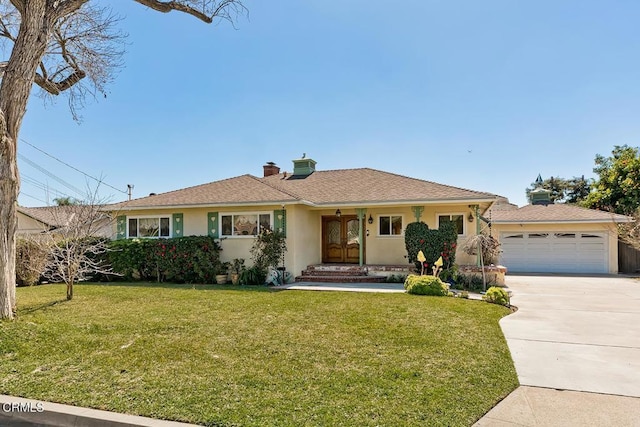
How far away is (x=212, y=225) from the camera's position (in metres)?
13.6

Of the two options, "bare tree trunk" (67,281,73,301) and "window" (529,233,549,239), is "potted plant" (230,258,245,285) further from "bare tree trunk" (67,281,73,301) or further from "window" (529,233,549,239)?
"window" (529,233,549,239)

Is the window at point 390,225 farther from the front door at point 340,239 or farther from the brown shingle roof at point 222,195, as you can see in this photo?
the brown shingle roof at point 222,195

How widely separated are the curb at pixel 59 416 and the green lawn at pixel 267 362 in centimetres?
10

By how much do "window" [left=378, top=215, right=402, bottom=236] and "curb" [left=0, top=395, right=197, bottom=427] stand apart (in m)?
12.0

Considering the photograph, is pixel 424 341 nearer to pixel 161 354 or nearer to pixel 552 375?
pixel 552 375

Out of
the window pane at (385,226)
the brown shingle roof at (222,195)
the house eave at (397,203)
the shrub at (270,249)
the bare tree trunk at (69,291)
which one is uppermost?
the brown shingle roof at (222,195)

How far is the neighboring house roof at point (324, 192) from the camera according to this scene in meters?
12.5

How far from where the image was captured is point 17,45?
6375mm

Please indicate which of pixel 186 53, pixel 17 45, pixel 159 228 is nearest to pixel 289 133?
pixel 186 53

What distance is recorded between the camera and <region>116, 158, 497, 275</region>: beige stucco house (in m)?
12.8

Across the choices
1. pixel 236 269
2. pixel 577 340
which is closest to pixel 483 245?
pixel 577 340

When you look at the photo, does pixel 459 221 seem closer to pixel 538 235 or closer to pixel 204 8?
pixel 538 235

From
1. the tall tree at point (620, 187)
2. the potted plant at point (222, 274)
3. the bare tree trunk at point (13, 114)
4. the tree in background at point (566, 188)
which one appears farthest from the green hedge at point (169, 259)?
the tree in background at point (566, 188)

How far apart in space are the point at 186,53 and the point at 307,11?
500cm
